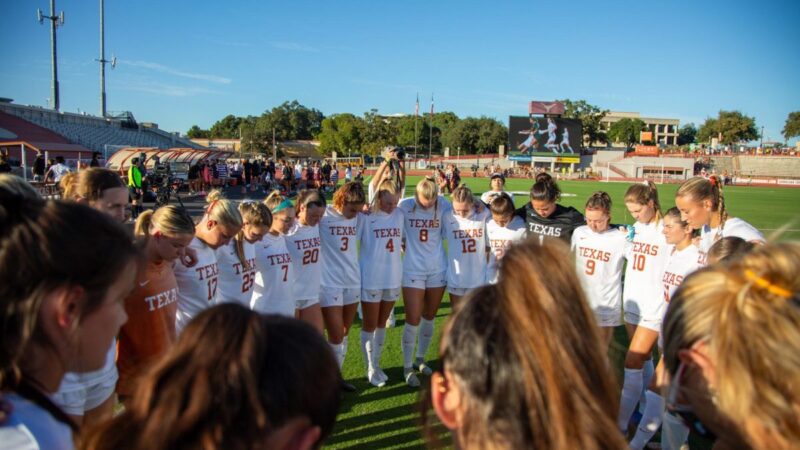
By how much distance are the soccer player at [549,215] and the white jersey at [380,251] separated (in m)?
1.53

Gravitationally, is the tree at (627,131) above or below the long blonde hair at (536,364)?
above

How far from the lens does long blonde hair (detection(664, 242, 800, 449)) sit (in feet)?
3.75

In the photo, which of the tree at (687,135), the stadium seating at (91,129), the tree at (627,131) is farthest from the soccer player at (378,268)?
the tree at (687,135)

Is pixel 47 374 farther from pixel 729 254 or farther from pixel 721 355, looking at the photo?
pixel 729 254

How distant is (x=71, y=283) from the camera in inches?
52.1

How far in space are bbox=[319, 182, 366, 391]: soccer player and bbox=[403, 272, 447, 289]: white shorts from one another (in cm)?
61

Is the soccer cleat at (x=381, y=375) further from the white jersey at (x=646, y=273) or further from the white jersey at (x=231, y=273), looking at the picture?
the white jersey at (x=646, y=273)

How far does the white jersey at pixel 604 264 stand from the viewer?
480 cm

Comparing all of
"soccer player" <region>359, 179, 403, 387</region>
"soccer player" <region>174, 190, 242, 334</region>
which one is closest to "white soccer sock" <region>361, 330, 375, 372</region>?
"soccer player" <region>359, 179, 403, 387</region>

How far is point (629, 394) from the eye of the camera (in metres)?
4.35

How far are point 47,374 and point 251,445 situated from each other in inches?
26.0

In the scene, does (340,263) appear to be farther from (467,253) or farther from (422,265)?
(467,253)

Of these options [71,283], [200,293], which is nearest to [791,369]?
[71,283]

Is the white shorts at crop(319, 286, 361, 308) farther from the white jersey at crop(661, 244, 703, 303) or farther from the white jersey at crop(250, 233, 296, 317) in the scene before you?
the white jersey at crop(661, 244, 703, 303)
